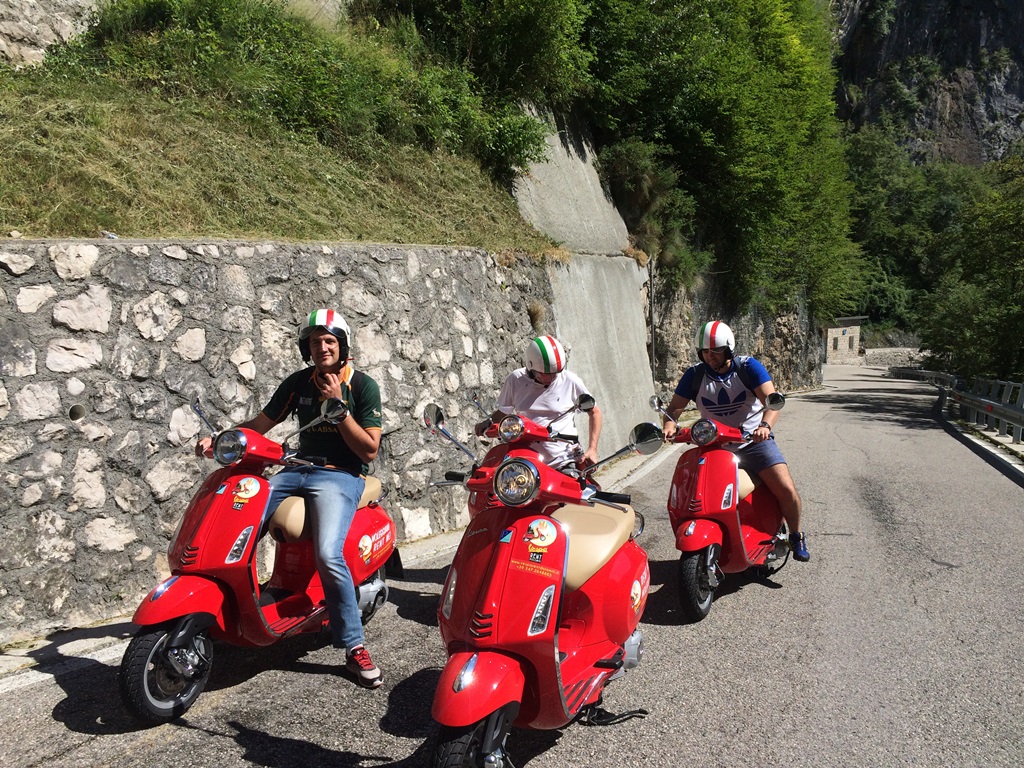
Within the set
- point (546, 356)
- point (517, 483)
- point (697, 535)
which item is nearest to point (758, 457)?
point (697, 535)

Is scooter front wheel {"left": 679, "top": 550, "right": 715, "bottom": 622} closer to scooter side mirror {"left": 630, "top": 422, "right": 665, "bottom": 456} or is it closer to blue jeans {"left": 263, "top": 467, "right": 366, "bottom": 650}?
scooter side mirror {"left": 630, "top": 422, "right": 665, "bottom": 456}

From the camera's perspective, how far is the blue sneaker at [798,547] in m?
6.52

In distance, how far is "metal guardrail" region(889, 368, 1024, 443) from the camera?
49.4 ft

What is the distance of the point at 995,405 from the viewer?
641 inches

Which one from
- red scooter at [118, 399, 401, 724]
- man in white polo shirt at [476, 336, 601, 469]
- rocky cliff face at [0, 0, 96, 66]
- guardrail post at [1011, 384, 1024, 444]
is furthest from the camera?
guardrail post at [1011, 384, 1024, 444]

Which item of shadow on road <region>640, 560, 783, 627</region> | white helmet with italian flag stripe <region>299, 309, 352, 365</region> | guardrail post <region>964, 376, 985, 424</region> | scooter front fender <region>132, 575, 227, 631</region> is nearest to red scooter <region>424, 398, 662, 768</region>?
white helmet with italian flag stripe <region>299, 309, 352, 365</region>

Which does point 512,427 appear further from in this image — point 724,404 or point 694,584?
point 724,404

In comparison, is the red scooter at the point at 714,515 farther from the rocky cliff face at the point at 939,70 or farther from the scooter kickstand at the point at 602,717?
the rocky cliff face at the point at 939,70

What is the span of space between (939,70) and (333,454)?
11011 cm

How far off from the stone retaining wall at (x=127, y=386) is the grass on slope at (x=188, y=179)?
2.93ft

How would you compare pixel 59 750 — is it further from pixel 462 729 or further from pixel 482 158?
pixel 482 158

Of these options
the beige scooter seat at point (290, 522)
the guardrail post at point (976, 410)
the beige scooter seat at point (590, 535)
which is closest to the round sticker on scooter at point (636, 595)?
the beige scooter seat at point (590, 535)

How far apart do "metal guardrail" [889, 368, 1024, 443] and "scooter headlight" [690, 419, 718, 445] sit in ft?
37.7

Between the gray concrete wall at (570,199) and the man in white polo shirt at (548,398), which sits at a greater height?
the gray concrete wall at (570,199)
